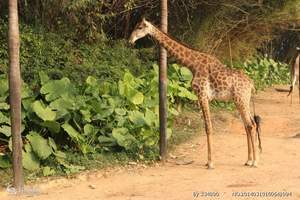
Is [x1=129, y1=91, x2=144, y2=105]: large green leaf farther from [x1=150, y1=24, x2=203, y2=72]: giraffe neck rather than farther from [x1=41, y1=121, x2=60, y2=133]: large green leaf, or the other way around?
[x1=41, y1=121, x2=60, y2=133]: large green leaf

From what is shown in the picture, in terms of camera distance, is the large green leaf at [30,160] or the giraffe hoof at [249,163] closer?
the large green leaf at [30,160]

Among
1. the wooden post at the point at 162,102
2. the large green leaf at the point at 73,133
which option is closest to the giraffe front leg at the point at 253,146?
the wooden post at the point at 162,102

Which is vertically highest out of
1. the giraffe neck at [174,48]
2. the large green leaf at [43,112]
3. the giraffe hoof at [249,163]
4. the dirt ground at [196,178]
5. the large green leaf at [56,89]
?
the giraffe neck at [174,48]

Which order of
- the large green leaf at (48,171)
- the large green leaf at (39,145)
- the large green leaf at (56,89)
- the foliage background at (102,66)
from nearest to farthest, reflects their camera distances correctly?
the large green leaf at (48,171) → the large green leaf at (39,145) → the foliage background at (102,66) → the large green leaf at (56,89)

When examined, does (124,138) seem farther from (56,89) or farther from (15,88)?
(15,88)

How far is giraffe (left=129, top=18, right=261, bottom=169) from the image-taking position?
28.1 feet

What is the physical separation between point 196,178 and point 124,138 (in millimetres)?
1509

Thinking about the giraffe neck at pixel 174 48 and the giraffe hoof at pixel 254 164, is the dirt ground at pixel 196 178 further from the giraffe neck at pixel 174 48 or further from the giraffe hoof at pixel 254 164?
the giraffe neck at pixel 174 48

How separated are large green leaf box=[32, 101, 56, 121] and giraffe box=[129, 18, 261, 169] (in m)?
1.86

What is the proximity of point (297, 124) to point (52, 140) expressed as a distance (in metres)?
6.33

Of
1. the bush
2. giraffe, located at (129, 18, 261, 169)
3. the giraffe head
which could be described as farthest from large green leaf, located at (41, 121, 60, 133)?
giraffe, located at (129, 18, 261, 169)

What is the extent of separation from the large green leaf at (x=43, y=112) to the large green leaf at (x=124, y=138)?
1.04 meters

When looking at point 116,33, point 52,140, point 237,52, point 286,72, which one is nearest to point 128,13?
point 116,33

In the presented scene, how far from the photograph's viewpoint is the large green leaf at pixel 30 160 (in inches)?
307
